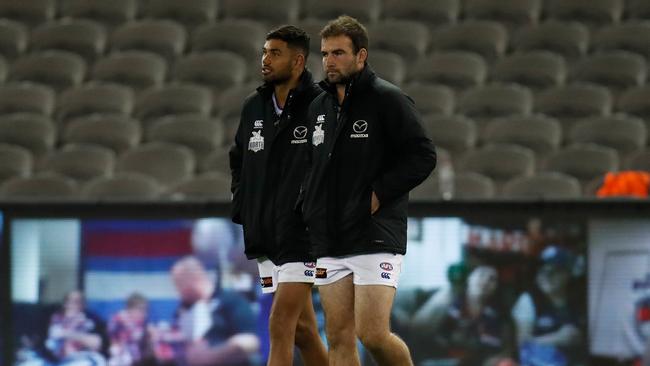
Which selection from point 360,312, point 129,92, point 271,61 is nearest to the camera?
point 360,312

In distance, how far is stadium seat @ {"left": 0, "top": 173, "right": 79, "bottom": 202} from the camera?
11570 millimetres

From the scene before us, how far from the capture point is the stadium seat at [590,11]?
1476 centimetres

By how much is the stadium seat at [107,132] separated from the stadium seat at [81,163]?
42 centimetres

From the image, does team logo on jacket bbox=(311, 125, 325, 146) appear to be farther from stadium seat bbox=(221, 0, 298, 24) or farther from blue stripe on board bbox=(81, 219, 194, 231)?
stadium seat bbox=(221, 0, 298, 24)

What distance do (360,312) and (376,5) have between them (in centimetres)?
909

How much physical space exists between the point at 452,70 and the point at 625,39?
6.59 ft

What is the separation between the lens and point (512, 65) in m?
13.9

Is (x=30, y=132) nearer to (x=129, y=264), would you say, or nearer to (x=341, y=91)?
(x=129, y=264)

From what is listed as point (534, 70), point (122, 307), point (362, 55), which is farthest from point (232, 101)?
point (362, 55)

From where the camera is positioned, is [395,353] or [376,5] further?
[376,5]

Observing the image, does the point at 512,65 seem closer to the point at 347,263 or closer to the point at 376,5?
the point at 376,5

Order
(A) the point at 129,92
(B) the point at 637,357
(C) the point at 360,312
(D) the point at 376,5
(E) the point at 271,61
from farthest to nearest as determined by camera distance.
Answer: (D) the point at 376,5, (A) the point at 129,92, (B) the point at 637,357, (E) the point at 271,61, (C) the point at 360,312

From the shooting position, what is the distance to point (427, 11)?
48.9 feet

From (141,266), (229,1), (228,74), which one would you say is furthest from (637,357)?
(229,1)
